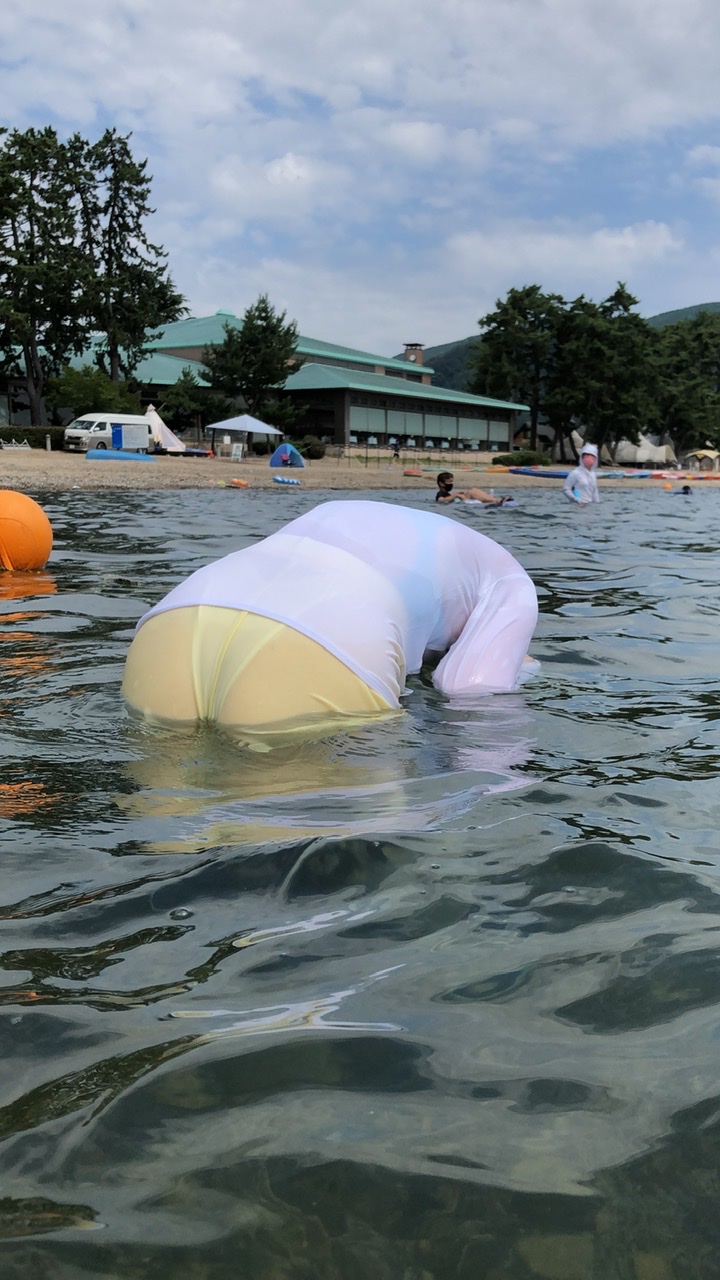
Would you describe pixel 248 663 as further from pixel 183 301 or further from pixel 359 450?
pixel 183 301

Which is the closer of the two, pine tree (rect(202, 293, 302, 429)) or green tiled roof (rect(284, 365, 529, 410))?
pine tree (rect(202, 293, 302, 429))

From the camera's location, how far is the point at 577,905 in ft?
8.74

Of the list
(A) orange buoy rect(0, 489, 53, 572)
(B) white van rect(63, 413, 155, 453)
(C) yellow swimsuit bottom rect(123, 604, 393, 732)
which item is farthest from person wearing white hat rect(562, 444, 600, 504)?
(B) white van rect(63, 413, 155, 453)

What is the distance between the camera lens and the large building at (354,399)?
52344mm

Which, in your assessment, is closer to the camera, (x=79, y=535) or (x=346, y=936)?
(x=346, y=936)

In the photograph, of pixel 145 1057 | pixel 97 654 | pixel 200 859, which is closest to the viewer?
pixel 145 1057

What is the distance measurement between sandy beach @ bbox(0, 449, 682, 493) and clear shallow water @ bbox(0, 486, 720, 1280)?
20.7m

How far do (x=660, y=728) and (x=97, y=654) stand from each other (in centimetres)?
305

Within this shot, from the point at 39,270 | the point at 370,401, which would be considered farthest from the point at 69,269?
the point at 370,401

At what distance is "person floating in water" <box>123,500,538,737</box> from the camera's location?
3.62 m

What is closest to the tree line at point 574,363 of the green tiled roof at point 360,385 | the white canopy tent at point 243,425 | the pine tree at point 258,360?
the green tiled roof at point 360,385

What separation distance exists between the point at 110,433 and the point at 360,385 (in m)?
15.3

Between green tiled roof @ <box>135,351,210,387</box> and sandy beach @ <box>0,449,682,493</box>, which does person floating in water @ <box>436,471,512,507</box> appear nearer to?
sandy beach @ <box>0,449,682,493</box>

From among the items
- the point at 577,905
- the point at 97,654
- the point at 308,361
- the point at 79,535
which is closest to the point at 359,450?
the point at 308,361
